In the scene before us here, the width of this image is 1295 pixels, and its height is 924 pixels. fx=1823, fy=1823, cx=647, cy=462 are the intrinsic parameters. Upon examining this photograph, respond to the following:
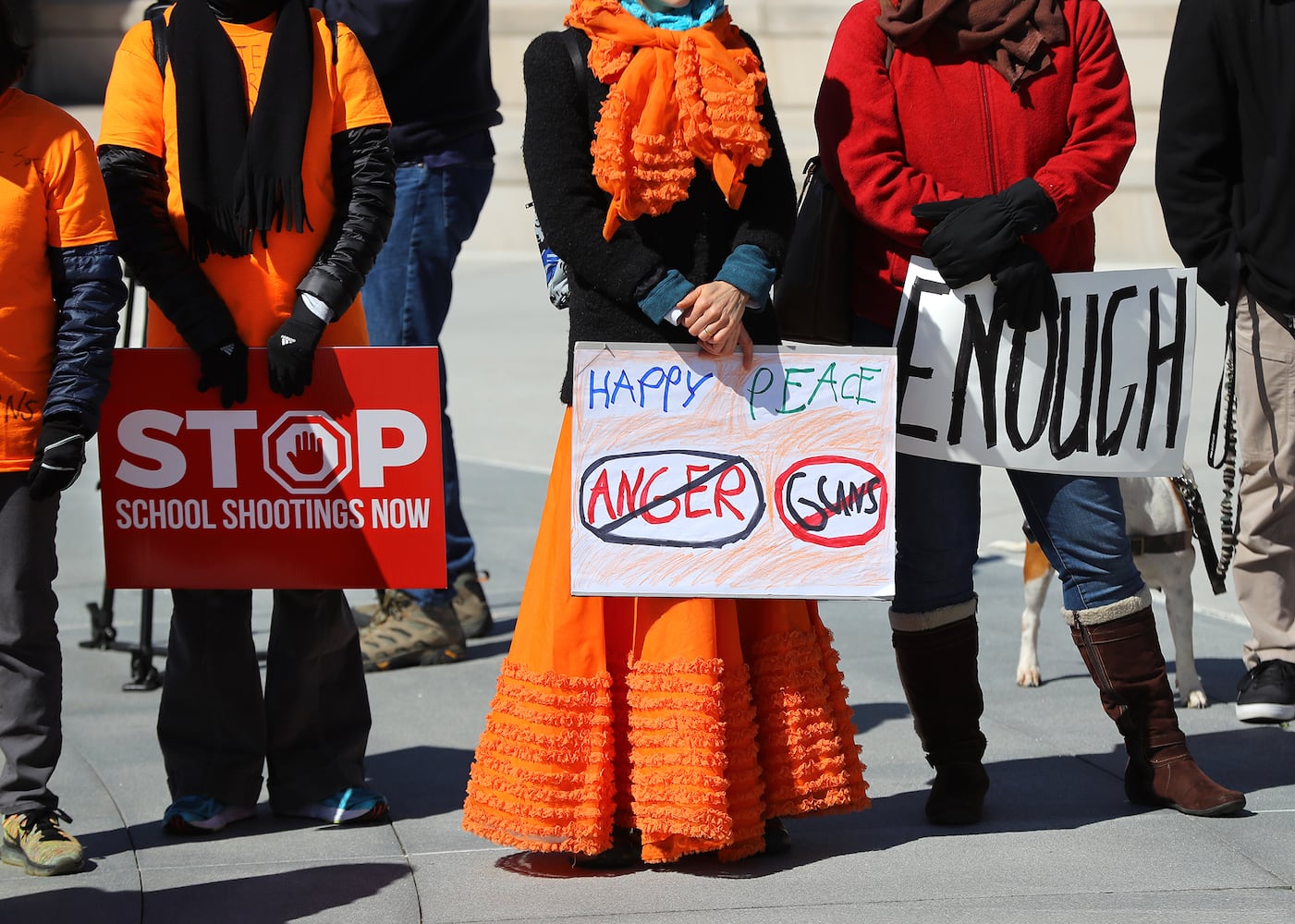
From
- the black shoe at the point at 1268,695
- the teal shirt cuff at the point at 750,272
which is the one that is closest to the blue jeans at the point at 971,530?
the teal shirt cuff at the point at 750,272

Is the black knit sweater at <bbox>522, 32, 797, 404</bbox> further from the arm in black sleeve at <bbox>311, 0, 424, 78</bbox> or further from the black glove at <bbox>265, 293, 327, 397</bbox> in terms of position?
the arm in black sleeve at <bbox>311, 0, 424, 78</bbox>

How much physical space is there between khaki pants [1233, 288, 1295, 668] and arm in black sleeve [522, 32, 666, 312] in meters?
2.04

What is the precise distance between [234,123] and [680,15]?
103 centimetres

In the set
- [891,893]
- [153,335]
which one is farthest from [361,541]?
[891,893]

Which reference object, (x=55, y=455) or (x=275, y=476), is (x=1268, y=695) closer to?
(x=275, y=476)

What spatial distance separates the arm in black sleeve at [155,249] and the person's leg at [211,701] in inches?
25.8

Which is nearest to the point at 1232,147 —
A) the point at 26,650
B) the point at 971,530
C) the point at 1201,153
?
the point at 1201,153

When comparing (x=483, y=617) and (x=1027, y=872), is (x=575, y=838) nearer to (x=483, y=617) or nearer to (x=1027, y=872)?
(x=1027, y=872)

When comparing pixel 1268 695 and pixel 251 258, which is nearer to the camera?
pixel 251 258

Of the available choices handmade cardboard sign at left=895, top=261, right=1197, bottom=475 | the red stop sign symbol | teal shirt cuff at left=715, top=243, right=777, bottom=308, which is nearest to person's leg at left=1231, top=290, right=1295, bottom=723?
handmade cardboard sign at left=895, top=261, right=1197, bottom=475

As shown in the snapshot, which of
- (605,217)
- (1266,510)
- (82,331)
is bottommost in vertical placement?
(1266,510)

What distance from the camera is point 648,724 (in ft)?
12.7

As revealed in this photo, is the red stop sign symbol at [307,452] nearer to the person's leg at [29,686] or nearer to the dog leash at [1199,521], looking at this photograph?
the person's leg at [29,686]

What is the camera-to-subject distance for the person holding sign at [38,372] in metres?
3.90
